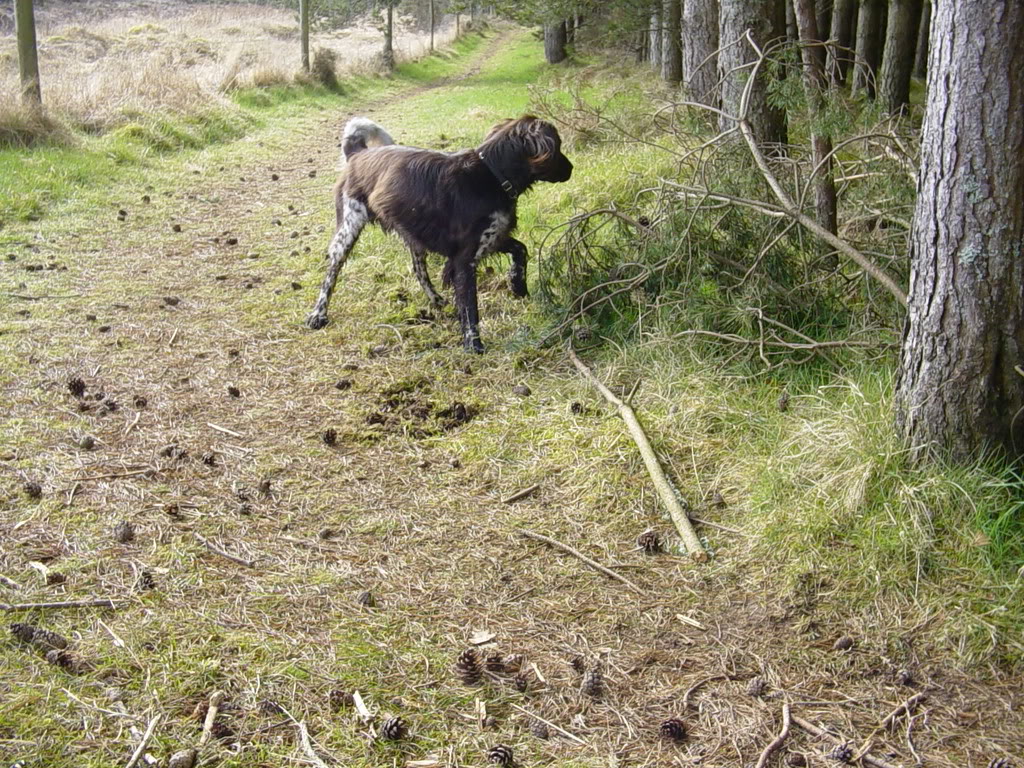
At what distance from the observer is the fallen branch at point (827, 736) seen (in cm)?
262

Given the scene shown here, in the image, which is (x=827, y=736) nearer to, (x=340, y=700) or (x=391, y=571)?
(x=340, y=700)

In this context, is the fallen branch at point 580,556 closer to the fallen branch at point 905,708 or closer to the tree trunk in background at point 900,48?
the fallen branch at point 905,708

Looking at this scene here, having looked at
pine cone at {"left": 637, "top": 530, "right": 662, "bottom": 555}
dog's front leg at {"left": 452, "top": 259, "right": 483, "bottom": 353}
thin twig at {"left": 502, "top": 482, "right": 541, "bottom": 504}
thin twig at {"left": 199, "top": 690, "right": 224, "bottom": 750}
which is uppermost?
dog's front leg at {"left": 452, "top": 259, "right": 483, "bottom": 353}

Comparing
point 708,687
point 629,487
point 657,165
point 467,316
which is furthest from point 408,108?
point 708,687

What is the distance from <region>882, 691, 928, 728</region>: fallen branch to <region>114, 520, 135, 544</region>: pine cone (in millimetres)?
2930

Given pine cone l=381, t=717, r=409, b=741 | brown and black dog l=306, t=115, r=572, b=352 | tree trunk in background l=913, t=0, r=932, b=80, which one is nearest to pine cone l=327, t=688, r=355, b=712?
pine cone l=381, t=717, r=409, b=741

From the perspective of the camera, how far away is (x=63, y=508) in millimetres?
3914

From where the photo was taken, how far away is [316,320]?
6473mm

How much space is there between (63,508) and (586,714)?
8.23 ft

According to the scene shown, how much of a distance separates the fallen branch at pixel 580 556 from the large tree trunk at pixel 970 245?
128 centimetres

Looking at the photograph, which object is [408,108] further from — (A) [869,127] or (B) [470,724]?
(B) [470,724]

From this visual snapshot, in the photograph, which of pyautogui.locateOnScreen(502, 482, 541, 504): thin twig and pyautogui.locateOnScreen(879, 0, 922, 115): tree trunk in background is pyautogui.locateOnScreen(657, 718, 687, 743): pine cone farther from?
pyautogui.locateOnScreen(879, 0, 922, 115): tree trunk in background

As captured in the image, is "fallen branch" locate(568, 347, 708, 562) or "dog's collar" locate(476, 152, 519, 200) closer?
"fallen branch" locate(568, 347, 708, 562)

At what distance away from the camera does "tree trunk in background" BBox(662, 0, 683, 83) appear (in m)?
13.7
